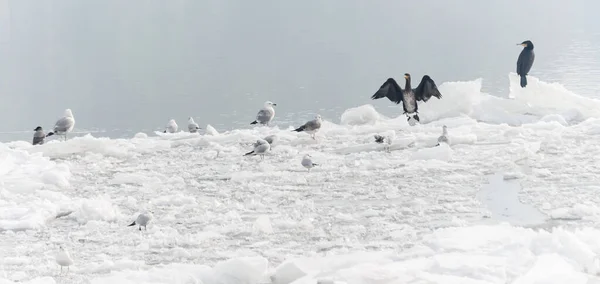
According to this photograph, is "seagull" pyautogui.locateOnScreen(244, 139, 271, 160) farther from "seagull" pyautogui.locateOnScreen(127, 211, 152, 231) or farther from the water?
the water

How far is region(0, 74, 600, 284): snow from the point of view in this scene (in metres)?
6.48

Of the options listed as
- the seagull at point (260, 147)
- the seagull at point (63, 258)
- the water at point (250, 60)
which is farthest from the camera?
the water at point (250, 60)

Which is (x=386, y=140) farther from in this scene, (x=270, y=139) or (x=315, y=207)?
(x=315, y=207)

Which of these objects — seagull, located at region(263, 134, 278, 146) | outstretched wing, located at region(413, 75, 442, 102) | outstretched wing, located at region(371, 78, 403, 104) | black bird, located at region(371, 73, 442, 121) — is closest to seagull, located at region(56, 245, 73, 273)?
seagull, located at region(263, 134, 278, 146)

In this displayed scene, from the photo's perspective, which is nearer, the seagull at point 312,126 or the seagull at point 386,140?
the seagull at point 386,140

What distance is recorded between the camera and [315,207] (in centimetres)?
905

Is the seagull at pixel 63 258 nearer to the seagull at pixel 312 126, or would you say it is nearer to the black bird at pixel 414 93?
the seagull at pixel 312 126

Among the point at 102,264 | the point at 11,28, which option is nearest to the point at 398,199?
the point at 102,264

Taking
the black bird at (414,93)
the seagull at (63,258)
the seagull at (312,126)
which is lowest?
the seagull at (63,258)

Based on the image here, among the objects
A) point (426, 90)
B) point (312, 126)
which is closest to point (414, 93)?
point (426, 90)

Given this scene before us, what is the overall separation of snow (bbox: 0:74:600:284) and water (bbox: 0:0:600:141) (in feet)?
34.8

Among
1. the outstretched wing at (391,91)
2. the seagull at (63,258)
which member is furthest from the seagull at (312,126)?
the seagull at (63,258)

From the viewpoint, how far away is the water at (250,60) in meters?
26.7

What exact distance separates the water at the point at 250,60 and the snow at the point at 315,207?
10.6 m
